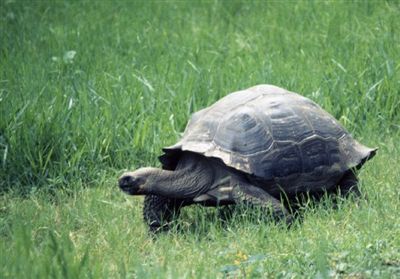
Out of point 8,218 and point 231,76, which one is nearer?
point 8,218

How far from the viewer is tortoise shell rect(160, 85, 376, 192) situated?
202 inches

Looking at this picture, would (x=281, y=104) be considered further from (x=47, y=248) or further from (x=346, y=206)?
(x=47, y=248)

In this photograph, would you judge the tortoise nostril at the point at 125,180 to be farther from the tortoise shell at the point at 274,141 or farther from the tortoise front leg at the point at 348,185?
the tortoise front leg at the point at 348,185

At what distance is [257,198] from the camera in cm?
505

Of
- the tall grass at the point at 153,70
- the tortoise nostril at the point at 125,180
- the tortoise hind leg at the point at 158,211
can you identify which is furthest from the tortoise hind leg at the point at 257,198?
the tall grass at the point at 153,70

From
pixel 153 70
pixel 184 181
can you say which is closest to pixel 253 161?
pixel 184 181

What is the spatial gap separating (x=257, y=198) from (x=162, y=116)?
1849 millimetres

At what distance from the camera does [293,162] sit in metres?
5.18

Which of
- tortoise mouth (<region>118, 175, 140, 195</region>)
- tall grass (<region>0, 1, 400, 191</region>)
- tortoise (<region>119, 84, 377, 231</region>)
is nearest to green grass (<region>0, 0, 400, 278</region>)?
tall grass (<region>0, 1, 400, 191</region>)

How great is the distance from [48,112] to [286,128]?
2016 millimetres

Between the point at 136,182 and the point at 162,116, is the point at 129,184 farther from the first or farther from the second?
the point at 162,116

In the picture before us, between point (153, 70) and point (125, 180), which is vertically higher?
point (125, 180)

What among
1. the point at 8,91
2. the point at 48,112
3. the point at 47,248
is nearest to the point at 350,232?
the point at 47,248

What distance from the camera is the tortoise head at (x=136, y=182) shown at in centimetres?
505
